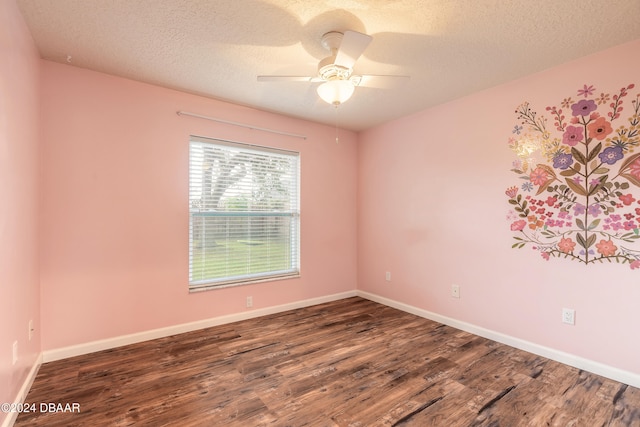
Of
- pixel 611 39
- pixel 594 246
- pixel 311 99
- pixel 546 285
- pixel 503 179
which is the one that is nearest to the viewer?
pixel 611 39

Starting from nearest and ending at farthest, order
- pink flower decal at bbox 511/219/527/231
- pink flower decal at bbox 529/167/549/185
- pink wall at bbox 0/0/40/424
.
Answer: pink wall at bbox 0/0/40/424, pink flower decal at bbox 529/167/549/185, pink flower decal at bbox 511/219/527/231

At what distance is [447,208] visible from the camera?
330 cm

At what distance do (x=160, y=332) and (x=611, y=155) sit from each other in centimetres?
410

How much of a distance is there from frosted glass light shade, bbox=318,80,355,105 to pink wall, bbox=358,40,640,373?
1.74 metres

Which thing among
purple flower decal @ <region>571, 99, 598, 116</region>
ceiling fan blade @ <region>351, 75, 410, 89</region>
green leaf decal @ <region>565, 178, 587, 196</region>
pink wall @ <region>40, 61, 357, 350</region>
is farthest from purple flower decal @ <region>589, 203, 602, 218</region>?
pink wall @ <region>40, 61, 357, 350</region>

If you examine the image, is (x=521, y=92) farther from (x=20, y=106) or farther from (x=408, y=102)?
(x=20, y=106)

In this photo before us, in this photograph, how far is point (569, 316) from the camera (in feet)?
7.93

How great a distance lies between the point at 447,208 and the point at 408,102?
1244 millimetres

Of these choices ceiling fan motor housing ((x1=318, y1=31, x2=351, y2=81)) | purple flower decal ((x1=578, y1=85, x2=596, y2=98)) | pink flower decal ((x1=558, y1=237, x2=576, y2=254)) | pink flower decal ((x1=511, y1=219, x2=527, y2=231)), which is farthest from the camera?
pink flower decal ((x1=511, y1=219, x2=527, y2=231))

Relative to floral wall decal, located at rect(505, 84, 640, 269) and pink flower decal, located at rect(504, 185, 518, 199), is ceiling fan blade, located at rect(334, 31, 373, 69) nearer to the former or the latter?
floral wall decal, located at rect(505, 84, 640, 269)

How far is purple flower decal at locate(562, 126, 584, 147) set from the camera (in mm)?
2379

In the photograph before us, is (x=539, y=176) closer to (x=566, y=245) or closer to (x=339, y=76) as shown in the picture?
(x=566, y=245)

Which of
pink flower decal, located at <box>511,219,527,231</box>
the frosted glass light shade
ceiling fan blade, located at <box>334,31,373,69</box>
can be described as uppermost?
ceiling fan blade, located at <box>334,31,373,69</box>

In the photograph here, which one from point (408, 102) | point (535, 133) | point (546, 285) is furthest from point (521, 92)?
point (546, 285)
